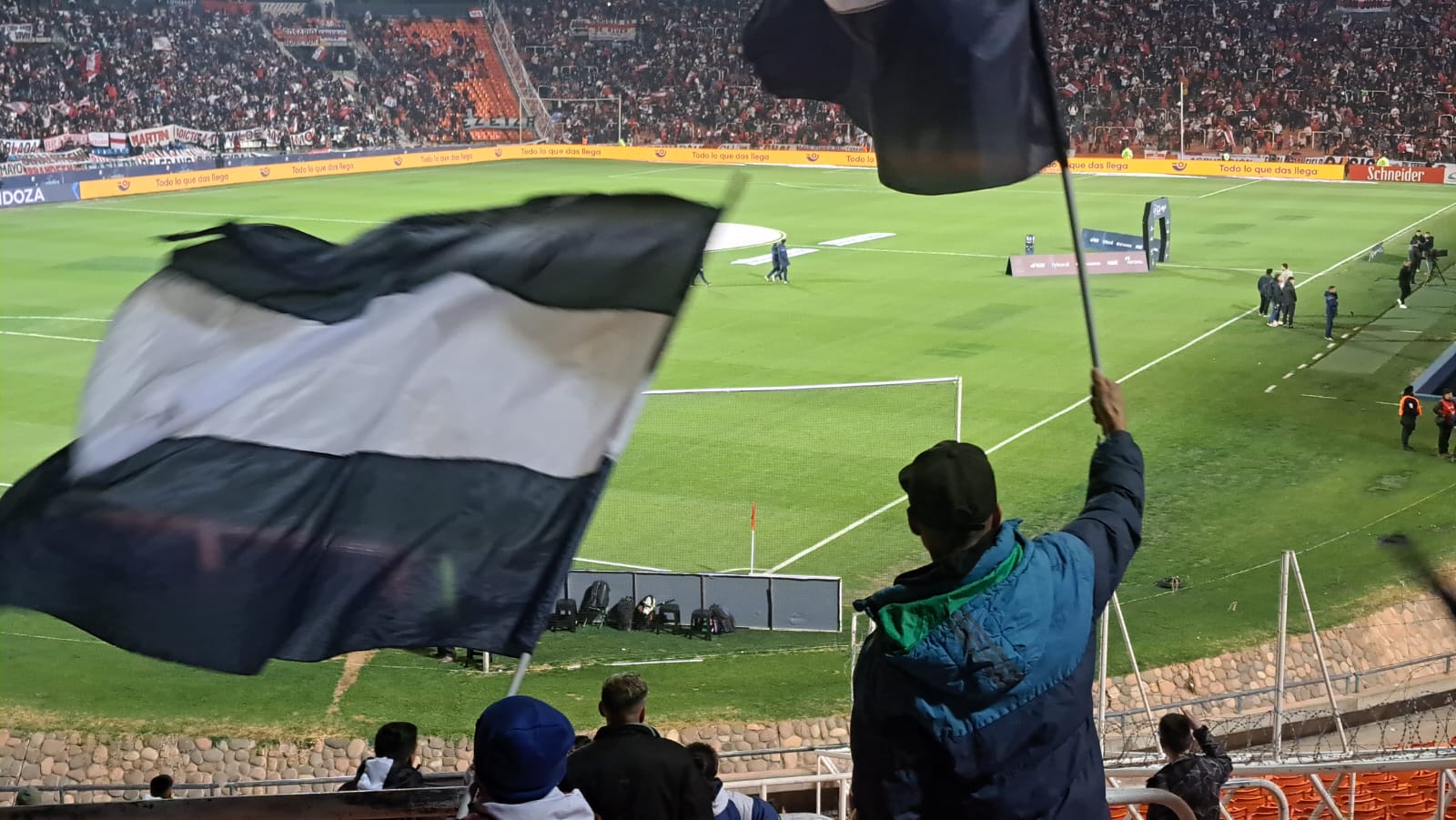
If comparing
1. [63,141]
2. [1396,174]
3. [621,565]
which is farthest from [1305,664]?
[63,141]

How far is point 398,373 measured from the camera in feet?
15.8

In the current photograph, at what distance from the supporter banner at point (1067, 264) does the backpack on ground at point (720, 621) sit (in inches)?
930

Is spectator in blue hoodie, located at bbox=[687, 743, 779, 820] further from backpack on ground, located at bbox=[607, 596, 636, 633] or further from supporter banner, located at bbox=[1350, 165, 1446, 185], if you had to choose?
supporter banner, located at bbox=[1350, 165, 1446, 185]

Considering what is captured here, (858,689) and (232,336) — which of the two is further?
(232,336)

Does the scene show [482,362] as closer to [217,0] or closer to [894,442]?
[894,442]

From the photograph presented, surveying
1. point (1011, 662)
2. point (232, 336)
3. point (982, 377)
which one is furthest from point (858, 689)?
point (982, 377)

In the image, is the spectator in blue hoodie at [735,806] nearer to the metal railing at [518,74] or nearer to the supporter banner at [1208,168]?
the supporter banner at [1208,168]

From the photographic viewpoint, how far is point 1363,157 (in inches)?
2500

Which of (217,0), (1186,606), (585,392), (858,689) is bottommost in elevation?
(1186,606)

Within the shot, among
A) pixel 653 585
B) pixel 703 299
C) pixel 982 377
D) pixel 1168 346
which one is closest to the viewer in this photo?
pixel 653 585

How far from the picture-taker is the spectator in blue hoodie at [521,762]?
3.49m

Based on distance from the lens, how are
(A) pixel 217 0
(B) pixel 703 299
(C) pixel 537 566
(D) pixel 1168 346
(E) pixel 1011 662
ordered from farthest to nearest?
(A) pixel 217 0 → (B) pixel 703 299 → (D) pixel 1168 346 → (C) pixel 537 566 → (E) pixel 1011 662

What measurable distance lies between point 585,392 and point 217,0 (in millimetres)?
83775

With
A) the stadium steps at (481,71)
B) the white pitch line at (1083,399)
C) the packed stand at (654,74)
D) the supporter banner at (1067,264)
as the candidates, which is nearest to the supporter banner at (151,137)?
the stadium steps at (481,71)
